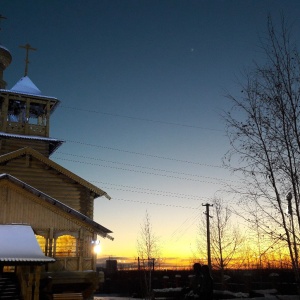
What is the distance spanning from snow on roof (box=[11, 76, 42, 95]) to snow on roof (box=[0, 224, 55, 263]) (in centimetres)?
1278

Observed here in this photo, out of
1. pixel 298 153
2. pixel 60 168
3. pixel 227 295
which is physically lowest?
pixel 227 295

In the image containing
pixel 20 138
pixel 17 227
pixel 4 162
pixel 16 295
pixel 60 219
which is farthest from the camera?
pixel 20 138

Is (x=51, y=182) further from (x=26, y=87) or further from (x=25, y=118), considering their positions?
(x=26, y=87)

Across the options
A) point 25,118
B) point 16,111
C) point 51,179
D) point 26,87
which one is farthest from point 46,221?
point 16,111

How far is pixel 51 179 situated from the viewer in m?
25.6

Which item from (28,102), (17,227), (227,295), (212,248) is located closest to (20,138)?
(28,102)

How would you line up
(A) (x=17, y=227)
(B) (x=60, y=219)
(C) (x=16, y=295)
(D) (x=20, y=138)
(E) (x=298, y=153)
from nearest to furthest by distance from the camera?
(E) (x=298, y=153) < (C) (x=16, y=295) < (A) (x=17, y=227) < (B) (x=60, y=219) < (D) (x=20, y=138)

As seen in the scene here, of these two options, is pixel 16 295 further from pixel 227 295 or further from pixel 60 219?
pixel 227 295

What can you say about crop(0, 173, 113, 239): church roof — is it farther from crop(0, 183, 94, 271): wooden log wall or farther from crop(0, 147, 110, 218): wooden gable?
crop(0, 147, 110, 218): wooden gable

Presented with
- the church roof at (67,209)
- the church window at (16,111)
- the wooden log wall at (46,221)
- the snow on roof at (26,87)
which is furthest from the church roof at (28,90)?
the wooden log wall at (46,221)

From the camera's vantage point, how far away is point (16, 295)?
18250 mm

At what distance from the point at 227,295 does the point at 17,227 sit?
1487cm

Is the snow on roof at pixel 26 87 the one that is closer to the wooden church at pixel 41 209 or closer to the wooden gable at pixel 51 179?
the wooden church at pixel 41 209

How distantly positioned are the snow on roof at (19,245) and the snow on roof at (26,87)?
41.9 ft
